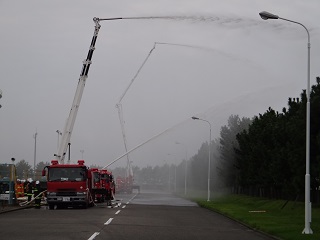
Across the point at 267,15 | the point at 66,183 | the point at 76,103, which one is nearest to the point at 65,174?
the point at 66,183

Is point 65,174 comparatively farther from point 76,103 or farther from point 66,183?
point 76,103

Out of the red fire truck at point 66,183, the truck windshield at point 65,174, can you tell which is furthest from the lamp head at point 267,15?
the truck windshield at point 65,174

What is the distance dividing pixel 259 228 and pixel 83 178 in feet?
55.4

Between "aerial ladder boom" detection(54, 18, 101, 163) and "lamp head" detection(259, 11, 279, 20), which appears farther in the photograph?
"aerial ladder boom" detection(54, 18, 101, 163)

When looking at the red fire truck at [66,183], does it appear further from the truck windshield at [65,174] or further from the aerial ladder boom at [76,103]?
the aerial ladder boom at [76,103]

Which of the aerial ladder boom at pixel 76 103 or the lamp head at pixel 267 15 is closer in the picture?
the lamp head at pixel 267 15

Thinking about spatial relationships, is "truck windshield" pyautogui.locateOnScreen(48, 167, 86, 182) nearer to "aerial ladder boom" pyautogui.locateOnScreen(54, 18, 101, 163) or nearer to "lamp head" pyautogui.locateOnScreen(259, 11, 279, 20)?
"aerial ladder boom" pyautogui.locateOnScreen(54, 18, 101, 163)

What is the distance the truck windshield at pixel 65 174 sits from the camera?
38.3 m

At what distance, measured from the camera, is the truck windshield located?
1507 inches

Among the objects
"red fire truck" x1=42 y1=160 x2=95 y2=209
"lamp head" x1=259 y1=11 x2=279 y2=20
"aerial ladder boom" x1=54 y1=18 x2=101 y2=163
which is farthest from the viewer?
"aerial ladder boom" x1=54 y1=18 x2=101 y2=163

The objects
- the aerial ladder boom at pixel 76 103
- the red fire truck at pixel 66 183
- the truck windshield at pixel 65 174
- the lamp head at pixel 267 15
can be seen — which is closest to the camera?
the lamp head at pixel 267 15

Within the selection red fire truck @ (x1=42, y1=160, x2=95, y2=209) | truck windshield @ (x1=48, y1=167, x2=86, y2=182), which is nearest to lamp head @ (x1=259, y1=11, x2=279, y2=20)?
red fire truck @ (x1=42, y1=160, x2=95, y2=209)

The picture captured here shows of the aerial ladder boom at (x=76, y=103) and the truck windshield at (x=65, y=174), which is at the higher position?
the aerial ladder boom at (x=76, y=103)

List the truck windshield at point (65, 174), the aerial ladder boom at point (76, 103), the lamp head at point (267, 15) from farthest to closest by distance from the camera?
the aerial ladder boom at point (76, 103) → the truck windshield at point (65, 174) → the lamp head at point (267, 15)
